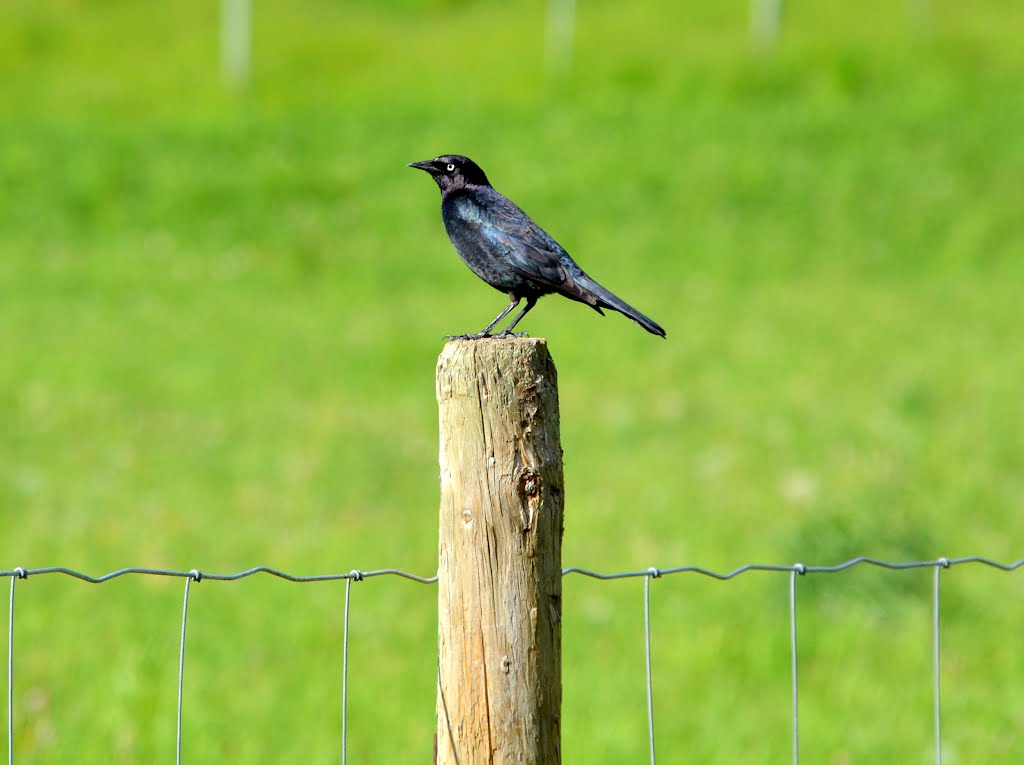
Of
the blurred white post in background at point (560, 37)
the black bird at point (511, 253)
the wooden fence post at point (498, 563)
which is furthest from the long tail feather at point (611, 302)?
the blurred white post in background at point (560, 37)

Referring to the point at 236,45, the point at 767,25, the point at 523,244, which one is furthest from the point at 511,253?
the point at 236,45

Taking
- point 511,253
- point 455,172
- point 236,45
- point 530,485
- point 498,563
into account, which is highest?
point 236,45

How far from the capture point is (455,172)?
4.07 metres

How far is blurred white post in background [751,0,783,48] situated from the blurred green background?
56 cm

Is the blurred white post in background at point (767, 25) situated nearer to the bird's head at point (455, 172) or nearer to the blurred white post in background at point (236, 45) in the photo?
the blurred white post in background at point (236, 45)

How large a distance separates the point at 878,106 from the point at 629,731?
18.2m

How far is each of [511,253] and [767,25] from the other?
22708 millimetres

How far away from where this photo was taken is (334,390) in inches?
420

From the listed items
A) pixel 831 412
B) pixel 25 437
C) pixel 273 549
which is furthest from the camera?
pixel 831 412

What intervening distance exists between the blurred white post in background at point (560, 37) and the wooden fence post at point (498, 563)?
21.6 meters

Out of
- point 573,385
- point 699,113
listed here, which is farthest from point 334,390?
point 699,113

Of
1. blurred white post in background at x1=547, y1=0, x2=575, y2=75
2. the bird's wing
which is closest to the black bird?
the bird's wing

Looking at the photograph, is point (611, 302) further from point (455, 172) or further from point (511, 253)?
point (455, 172)

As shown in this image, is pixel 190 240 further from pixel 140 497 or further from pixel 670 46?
pixel 670 46
